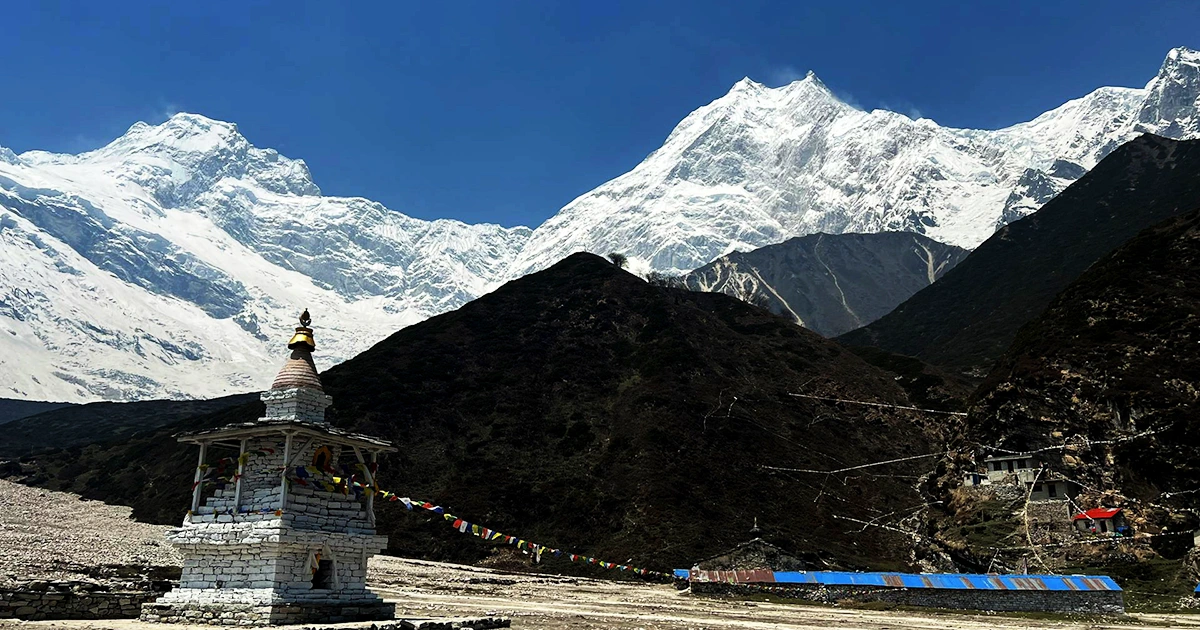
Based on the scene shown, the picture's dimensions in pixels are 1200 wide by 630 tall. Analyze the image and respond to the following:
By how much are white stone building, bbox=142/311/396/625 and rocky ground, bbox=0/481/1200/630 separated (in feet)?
6.22

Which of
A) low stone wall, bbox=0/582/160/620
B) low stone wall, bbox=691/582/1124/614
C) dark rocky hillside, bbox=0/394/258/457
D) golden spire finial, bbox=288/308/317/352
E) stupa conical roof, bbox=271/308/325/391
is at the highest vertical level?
dark rocky hillside, bbox=0/394/258/457

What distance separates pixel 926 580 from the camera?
132ft

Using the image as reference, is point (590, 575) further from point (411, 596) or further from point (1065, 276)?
point (1065, 276)

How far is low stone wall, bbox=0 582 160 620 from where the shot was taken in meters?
21.8

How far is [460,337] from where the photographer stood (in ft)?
377

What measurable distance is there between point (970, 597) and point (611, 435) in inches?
2084

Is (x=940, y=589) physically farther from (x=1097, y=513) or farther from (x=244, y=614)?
(x=244, y=614)

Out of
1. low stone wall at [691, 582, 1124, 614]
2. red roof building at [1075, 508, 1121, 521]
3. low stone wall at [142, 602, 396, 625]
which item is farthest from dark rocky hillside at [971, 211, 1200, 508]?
low stone wall at [142, 602, 396, 625]

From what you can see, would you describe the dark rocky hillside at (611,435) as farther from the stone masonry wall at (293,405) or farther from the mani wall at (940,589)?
the stone masonry wall at (293,405)

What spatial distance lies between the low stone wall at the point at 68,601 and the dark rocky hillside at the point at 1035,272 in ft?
414

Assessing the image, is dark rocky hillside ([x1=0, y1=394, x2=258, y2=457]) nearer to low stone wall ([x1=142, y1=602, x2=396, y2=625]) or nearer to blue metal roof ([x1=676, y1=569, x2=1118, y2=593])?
blue metal roof ([x1=676, y1=569, x2=1118, y2=593])

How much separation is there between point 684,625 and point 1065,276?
15415cm

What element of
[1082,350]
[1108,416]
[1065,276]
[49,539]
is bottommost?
[49,539]

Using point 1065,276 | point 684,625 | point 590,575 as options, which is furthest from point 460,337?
point 1065,276
